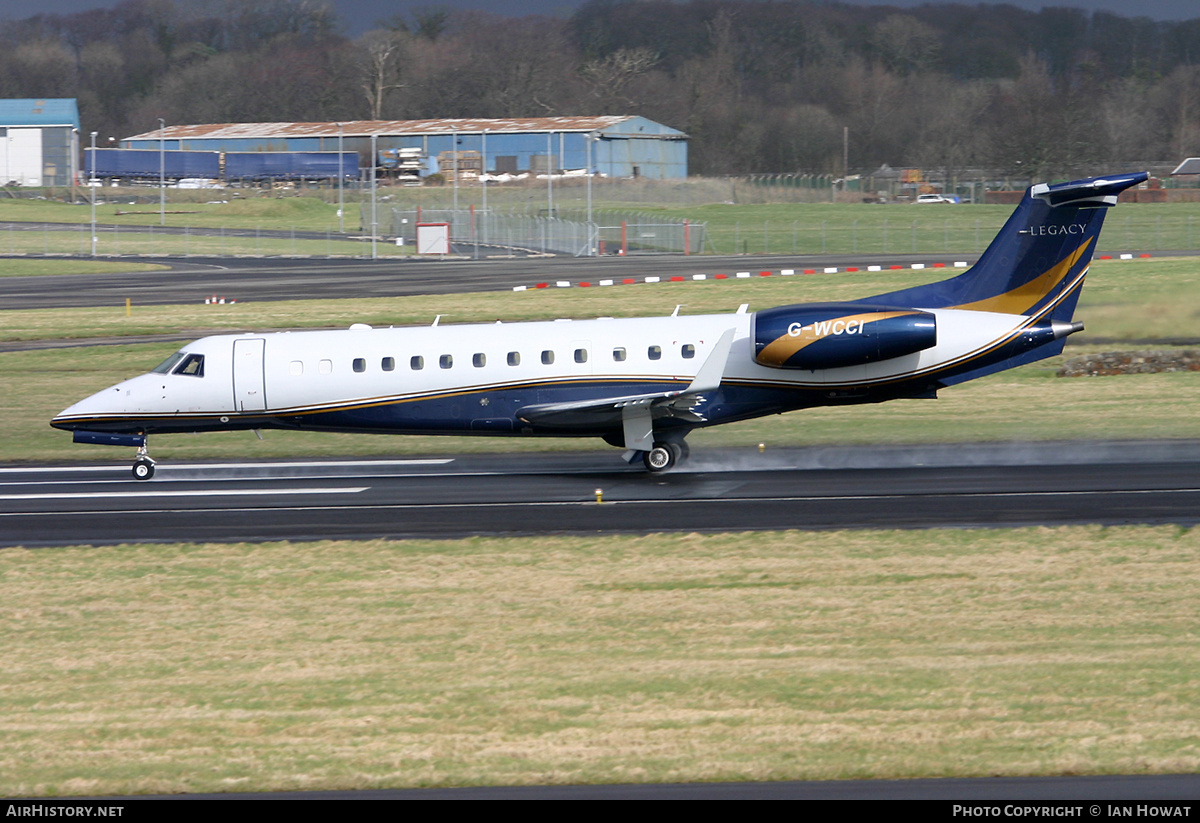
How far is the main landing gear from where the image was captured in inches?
1045

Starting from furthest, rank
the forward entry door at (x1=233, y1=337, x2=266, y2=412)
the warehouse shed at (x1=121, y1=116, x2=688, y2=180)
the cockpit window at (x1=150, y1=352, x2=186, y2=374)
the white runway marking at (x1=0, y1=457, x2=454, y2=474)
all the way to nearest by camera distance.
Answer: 1. the warehouse shed at (x1=121, y1=116, x2=688, y2=180)
2. the white runway marking at (x1=0, y1=457, x2=454, y2=474)
3. the cockpit window at (x1=150, y1=352, x2=186, y2=374)
4. the forward entry door at (x1=233, y1=337, x2=266, y2=412)

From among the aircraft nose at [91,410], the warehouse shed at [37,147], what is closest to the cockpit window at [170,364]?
the aircraft nose at [91,410]

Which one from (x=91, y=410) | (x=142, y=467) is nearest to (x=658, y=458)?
(x=142, y=467)

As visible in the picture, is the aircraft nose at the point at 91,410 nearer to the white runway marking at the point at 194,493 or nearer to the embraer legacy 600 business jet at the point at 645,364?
the embraer legacy 600 business jet at the point at 645,364

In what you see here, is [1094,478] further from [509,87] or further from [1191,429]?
[509,87]

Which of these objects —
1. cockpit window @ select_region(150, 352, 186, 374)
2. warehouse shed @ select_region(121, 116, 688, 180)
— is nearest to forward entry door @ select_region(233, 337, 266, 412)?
cockpit window @ select_region(150, 352, 186, 374)

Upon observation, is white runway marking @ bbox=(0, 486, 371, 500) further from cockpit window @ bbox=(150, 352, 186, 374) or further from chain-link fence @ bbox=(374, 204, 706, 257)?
chain-link fence @ bbox=(374, 204, 706, 257)

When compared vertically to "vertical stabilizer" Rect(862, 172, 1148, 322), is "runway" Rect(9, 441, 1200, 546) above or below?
below

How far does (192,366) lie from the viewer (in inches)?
1069

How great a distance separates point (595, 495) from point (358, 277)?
161 feet

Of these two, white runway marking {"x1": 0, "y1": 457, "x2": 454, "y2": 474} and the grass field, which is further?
the grass field

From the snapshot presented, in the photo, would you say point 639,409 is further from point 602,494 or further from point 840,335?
point 840,335

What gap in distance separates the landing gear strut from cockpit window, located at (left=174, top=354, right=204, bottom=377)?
1897mm

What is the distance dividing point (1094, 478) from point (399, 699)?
51.7 ft
